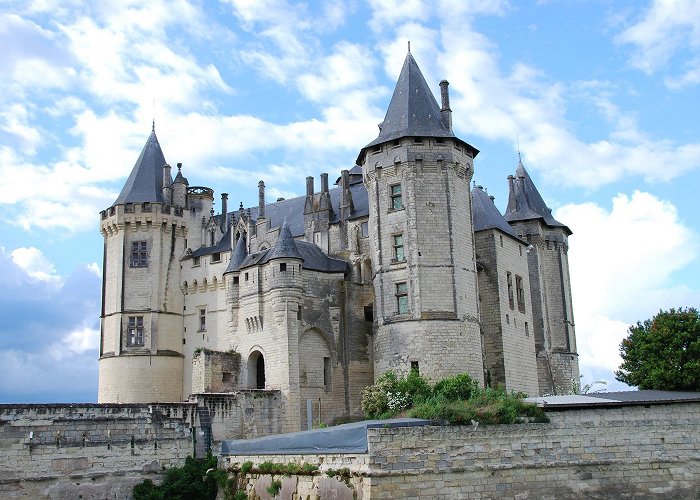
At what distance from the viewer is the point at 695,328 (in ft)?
110

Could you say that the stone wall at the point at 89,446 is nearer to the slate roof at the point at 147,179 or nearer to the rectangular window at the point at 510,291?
the rectangular window at the point at 510,291

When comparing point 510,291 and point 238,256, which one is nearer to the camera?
point 510,291

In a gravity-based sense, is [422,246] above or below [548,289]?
above

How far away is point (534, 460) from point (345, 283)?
1885 centimetres

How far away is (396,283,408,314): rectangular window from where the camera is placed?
1483 inches

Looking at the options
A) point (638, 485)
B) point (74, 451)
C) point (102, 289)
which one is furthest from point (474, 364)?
point (102, 289)

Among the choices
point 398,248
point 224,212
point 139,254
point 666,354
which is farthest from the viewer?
point 224,212

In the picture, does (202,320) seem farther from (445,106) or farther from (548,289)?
(548,289)

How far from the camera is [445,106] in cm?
4088

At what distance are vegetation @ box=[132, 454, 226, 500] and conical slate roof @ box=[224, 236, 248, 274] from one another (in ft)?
49.3

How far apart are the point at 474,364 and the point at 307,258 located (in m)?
9.72

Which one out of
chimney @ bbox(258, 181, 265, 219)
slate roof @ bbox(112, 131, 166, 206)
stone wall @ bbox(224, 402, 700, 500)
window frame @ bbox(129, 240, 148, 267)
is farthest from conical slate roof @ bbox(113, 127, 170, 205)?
stone wall @ bbox(224, 402, 700, 500)

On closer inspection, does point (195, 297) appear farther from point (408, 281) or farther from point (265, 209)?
point (408, 281)

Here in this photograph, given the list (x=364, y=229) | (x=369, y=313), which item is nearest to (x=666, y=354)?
(x=369, y=313)
